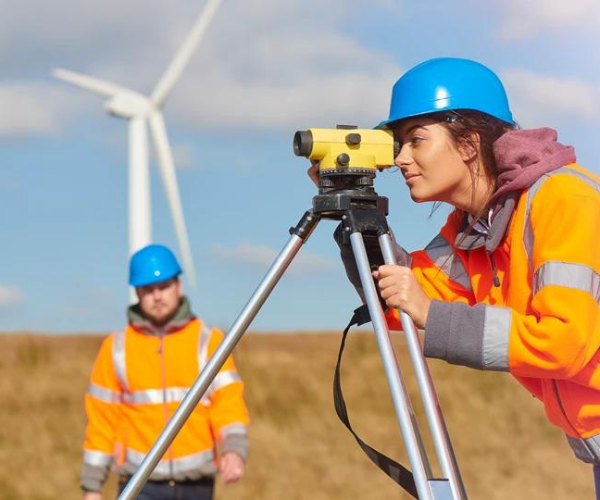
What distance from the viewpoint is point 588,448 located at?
3.27m

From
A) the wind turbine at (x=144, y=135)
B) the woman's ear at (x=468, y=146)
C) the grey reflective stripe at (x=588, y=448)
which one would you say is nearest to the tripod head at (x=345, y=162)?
the woman's ear at (x=468, y=146)

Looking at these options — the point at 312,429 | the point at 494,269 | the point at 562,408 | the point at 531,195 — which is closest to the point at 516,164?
the point at 531,195

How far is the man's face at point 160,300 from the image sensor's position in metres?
6.22

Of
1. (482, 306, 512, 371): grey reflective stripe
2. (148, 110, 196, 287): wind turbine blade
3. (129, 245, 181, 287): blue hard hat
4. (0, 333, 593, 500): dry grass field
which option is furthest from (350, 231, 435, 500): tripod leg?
(148, 110, 196, 287): wind turbine blade

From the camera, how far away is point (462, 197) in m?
3.37

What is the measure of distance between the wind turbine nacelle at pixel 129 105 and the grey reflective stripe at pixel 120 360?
1155cm

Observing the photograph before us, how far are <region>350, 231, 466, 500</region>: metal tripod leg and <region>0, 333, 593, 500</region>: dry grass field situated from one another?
7.86 m

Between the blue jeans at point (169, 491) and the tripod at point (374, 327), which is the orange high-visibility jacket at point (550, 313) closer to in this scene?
the tripod at point (374, 327)

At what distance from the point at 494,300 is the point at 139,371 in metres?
3.21

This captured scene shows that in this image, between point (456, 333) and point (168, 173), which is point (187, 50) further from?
point (456, 333)

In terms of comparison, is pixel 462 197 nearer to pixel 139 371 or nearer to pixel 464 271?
pixel 464 271

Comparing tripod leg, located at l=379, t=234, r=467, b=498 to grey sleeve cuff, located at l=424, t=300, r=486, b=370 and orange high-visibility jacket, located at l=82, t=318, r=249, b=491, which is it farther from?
orange high-visibility jacket, located at l=82, t=318, r=249, b=491

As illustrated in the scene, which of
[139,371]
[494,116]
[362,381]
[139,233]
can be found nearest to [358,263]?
[494,116]

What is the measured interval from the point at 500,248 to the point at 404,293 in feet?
1.51
